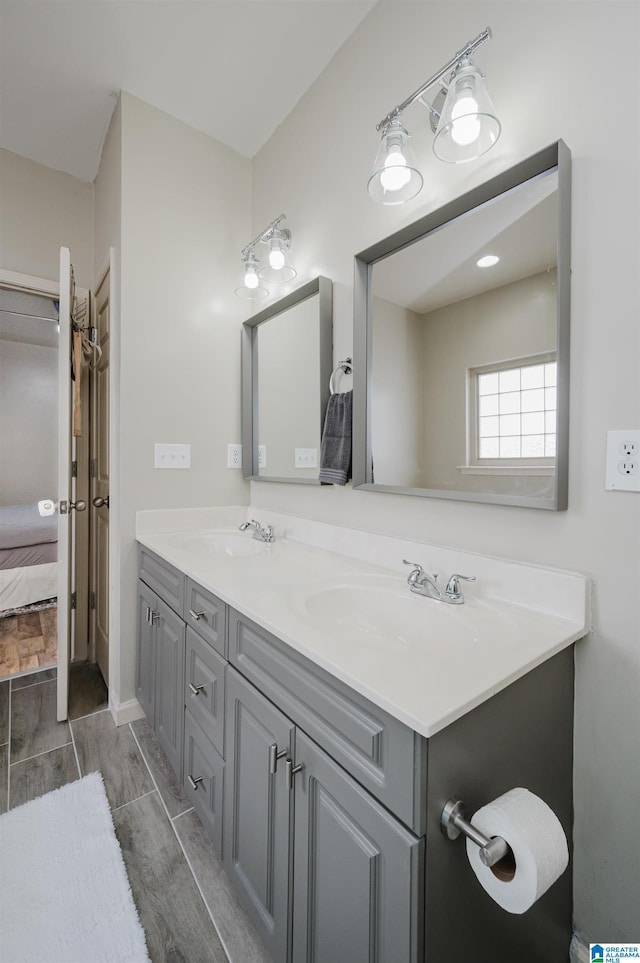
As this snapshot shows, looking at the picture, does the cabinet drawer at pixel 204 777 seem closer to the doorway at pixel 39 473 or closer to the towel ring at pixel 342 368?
the doorway at pixel 39 473

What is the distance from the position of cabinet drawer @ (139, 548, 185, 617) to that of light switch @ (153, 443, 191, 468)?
0.39 m

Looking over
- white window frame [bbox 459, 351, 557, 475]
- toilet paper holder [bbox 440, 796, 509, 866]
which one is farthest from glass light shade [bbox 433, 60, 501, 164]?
toilet paper holder [bbox 440, 796, 509, 866]

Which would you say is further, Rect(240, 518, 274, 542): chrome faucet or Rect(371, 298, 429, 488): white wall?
Rect(240, 518, 274, 542): chrome faucet

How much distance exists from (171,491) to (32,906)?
1338mm

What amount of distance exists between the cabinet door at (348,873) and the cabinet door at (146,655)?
1.02 metres

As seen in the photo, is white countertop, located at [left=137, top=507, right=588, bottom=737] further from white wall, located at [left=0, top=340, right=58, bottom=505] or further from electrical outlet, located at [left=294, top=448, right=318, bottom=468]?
white wall, located at [left=0, top=340, right=58, bottom=505]

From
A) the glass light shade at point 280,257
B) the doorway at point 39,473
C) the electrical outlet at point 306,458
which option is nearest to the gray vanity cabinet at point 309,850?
the electrical outlet at point 306,458

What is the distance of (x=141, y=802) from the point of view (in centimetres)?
138

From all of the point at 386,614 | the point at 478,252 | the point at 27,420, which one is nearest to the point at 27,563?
the point at 27,420

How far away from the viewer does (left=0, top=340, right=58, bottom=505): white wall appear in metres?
3.59

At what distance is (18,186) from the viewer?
84.4 inches

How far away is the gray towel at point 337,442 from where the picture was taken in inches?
56.7

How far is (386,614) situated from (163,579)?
87 cm

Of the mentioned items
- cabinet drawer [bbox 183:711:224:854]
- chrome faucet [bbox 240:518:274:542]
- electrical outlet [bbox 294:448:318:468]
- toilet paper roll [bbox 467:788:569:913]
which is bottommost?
cabinet drawer [bbox 183:711:224:854]
